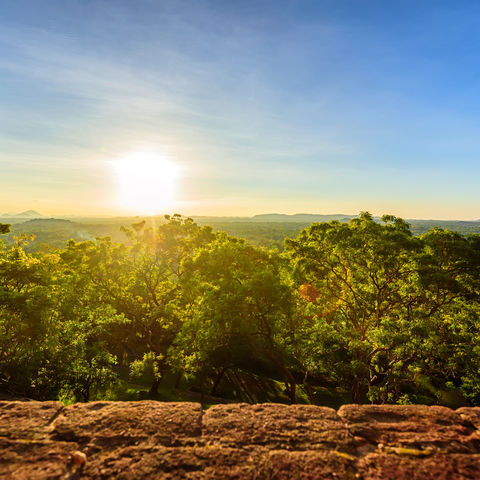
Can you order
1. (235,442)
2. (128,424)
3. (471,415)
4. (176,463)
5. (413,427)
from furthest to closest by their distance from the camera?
(471,415), (413,427), (128,424), (235,442), (176,463)

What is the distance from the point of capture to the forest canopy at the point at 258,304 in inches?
548

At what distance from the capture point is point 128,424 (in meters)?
3.31

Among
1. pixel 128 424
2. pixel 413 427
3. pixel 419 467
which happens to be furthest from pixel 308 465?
pixel 128 424

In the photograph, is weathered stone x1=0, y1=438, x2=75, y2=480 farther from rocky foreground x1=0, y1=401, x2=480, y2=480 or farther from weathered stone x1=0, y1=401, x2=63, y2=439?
weathered stone x1=0, y1=401, x2=63, y2=439

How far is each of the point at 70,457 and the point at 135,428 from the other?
679mm

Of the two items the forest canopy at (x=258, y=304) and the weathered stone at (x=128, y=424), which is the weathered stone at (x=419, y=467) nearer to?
the weathered stone at (x=128, y=424)

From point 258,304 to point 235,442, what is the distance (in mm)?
11491

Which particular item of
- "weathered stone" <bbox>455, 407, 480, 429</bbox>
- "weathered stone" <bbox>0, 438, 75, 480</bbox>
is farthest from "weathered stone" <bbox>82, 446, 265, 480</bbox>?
"weathered stone" <bbox>455, 407, 480, 429</bbox>

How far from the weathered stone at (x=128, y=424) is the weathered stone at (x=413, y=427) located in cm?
213

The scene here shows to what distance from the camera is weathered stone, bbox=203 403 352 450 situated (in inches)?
124

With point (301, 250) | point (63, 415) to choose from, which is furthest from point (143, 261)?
point (63, 415)

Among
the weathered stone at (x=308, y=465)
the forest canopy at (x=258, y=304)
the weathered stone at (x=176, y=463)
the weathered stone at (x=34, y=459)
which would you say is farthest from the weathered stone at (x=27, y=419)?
the forest canopy at (x=258, y=304)

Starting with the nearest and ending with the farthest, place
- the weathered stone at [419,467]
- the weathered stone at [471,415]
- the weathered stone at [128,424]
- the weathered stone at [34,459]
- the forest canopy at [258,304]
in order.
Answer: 1. the weathered stone at [34,459]
2. the weathered stone at [419,467]
3. the weathered stone at [128,424]
4. the weathered stone at [471,415]
5. the forest canopy at [258,304]

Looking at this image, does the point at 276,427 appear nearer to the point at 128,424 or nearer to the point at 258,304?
the point at 128,424
